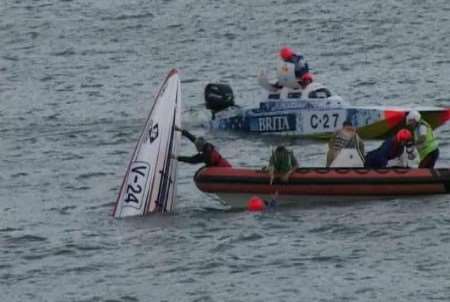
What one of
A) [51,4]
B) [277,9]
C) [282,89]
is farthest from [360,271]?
[51,4]

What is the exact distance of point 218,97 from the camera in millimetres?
46062

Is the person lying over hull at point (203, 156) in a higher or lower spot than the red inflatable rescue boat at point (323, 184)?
higher

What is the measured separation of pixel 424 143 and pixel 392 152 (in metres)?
0.60

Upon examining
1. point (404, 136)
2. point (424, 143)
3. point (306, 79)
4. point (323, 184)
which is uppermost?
point (306, 79)

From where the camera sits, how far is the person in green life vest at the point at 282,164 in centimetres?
3600

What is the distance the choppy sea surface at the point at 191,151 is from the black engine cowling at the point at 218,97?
64 cm

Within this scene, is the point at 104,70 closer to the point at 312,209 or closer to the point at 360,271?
the point at 312,209

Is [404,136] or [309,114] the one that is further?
[309,114]

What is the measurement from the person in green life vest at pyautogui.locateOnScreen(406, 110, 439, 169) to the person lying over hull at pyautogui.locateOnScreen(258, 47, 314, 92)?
800 cm

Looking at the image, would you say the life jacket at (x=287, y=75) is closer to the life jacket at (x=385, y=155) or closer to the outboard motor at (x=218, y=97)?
the outboard motor at (x=218, y=97)

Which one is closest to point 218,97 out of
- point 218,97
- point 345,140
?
point 218,97

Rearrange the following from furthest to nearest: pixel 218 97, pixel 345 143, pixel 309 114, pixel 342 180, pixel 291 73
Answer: pixel 218 97
pixel 309 114
pixel 291 73
pixel 345 143
pixel 342 180

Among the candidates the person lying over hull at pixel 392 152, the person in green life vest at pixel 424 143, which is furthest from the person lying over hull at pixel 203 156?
the person in green life vest at pixel 424 143

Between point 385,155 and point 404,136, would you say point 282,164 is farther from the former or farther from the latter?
point 404,136
